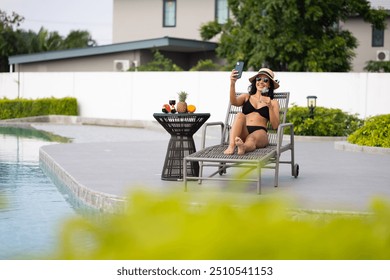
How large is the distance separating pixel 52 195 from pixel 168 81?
1600cm

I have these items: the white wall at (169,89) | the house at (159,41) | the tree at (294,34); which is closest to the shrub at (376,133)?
the white wall at (169,89)

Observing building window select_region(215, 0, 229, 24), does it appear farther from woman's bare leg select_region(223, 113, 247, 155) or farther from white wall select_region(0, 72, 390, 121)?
woman's bare leg select_region(223, 113, 247, 155)

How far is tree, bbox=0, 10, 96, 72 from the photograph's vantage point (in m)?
41.8

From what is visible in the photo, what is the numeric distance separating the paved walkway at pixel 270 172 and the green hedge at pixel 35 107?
11.7m

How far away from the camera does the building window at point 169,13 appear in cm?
3228

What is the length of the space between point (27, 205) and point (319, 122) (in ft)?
35.5

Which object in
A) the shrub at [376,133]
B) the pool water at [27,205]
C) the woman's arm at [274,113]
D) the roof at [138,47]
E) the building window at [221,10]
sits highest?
the building window at [221,10]

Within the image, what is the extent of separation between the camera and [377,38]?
29609 mm

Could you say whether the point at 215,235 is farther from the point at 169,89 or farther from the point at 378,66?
the point at 378,66

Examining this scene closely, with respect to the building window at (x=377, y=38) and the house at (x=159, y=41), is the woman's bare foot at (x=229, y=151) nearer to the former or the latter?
the house at (x=159, y=41)

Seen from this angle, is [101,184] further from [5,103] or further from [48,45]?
[48,45]

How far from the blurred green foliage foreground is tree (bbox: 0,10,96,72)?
40721 mm

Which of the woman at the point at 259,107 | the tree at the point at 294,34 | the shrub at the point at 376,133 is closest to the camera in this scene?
the woman at the point at 259,107
